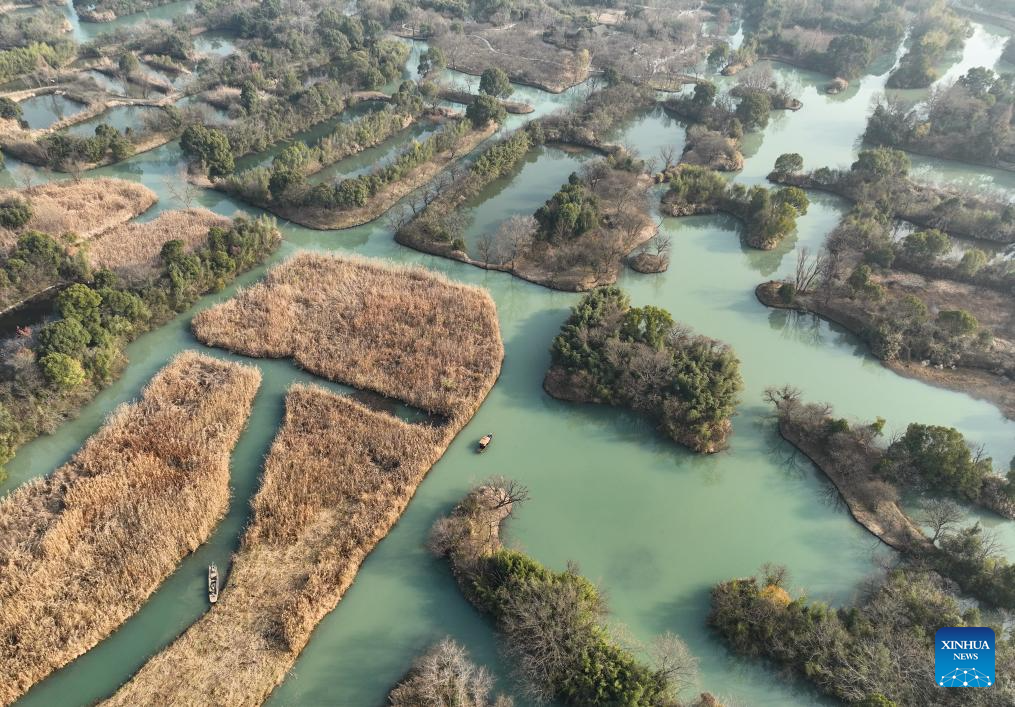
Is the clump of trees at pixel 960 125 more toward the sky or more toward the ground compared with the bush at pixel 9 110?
more toward the sky

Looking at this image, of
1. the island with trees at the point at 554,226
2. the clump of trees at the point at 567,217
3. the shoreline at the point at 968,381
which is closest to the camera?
the shoreline at the point at 968,381

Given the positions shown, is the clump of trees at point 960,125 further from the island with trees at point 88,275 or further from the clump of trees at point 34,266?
the clump of trees at point 34,266

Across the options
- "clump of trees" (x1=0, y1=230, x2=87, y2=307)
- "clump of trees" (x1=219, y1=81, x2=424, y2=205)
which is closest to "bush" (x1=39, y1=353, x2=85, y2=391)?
"clump of trees" (x1=0, y1=230, x2=87, y2=307)

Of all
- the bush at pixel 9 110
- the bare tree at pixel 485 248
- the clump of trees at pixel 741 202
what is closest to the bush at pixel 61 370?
the bare tree at pixel 485 248

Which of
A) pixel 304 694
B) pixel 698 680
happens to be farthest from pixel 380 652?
pixel 698 680

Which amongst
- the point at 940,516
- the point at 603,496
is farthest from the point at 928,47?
the point at 603,496

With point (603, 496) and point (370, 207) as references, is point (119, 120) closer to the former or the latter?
point (370, 207)

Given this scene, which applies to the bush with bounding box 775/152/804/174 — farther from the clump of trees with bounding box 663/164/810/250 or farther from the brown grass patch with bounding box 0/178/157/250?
the brown grass patch with bounding box 0/178/157/250
